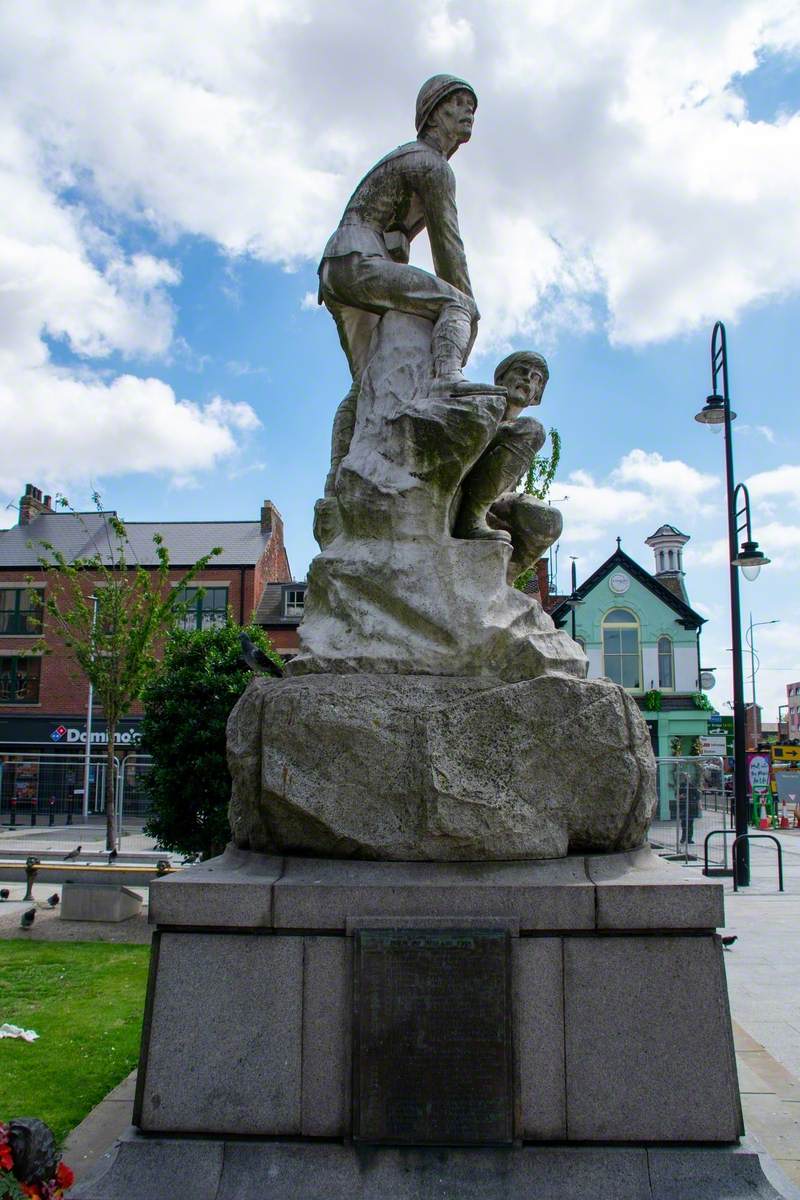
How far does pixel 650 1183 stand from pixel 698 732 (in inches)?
1245

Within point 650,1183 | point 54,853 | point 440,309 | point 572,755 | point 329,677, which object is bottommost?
point 54,853

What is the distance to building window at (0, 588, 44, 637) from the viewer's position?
115 feet

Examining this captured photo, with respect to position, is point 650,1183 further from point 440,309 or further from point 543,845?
point 440,309

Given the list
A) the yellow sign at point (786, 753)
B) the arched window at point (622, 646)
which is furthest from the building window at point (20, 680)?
the yellow sign at point (786, 753)

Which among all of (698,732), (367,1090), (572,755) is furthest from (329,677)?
(698,732)

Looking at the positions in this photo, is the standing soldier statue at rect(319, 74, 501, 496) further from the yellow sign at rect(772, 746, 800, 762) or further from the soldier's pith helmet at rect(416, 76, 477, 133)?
the yellow sign at rect(772, 746, 800, 762)

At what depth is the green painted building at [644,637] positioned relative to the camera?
3341 cm

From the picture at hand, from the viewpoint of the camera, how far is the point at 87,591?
3288 centimetres

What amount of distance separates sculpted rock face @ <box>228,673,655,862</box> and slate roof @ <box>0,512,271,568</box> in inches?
1206

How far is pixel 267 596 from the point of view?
3522 centimetres

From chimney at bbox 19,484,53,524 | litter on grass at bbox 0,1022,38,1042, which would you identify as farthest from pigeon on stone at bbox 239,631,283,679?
chimney at bbox 19,484,53,524

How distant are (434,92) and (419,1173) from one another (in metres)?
5.24

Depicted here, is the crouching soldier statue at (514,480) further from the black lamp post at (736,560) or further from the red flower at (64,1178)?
the black lamp post at (736,560)

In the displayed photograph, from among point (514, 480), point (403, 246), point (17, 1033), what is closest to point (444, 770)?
point (514, 480)
